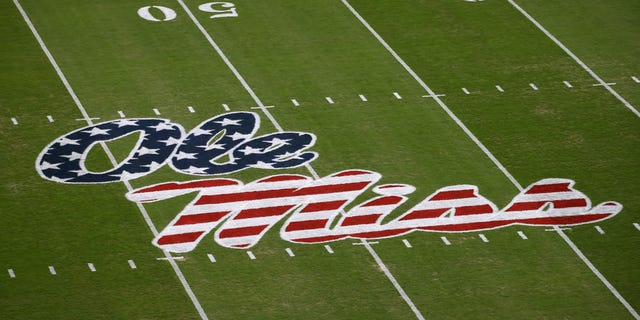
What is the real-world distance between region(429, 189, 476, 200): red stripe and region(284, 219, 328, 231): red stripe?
7.85ft

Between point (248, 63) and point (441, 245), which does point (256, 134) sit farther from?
point (441, 245)

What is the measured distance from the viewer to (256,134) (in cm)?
3052

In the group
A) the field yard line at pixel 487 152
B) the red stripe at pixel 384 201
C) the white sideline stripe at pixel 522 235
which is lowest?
the red stripe at pixel 384 201

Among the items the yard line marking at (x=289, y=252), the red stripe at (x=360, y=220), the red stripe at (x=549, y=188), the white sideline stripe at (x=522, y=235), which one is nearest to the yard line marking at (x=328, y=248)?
the yard line marking at (x=289, y=252)

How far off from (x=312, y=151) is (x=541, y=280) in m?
6.47

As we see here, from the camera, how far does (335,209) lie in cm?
2759

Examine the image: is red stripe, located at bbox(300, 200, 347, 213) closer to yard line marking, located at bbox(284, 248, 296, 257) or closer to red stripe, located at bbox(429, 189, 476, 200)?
yard line marking, located at bbox(284, 248, 296, 257)

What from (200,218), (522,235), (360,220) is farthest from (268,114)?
(522,235)

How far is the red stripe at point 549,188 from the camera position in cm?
2827

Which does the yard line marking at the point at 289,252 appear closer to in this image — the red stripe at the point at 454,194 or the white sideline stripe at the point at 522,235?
the red stripe at the point at 454,194

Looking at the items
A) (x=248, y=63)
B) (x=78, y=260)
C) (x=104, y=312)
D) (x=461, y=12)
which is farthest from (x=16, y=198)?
(x=461, y=12)

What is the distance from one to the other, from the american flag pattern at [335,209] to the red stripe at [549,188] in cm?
2

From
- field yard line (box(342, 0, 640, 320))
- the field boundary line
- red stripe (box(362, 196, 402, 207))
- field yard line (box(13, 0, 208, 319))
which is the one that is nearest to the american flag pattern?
red stripe (box(362, 196, 402, 207))

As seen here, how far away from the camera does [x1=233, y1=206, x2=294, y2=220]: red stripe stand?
89.7ft
